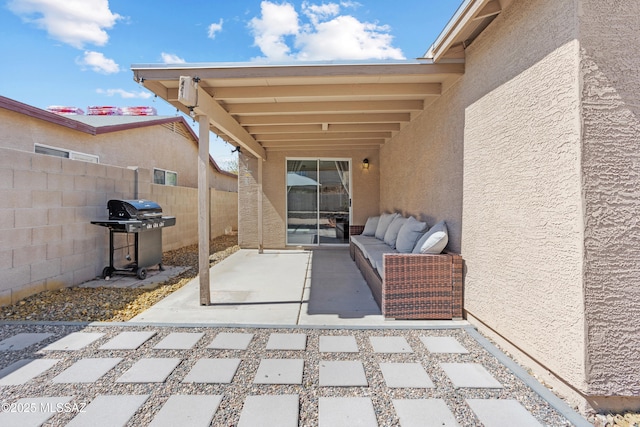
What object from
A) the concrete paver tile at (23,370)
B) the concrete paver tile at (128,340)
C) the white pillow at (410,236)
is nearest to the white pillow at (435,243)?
the white pillow at (410,236)

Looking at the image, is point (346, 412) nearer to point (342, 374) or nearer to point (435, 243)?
point (342, 374)

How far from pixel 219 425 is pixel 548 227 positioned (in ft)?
8.71

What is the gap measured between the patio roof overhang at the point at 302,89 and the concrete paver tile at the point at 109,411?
10.1ft

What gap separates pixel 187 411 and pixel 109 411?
510mm

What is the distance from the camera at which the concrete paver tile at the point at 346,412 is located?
1854 mm

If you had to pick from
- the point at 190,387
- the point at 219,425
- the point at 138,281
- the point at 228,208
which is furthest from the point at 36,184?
the point at 228,208

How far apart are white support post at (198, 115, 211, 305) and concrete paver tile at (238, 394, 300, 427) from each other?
2.16 meters

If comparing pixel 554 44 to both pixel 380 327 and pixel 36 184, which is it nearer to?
pixel 380 327

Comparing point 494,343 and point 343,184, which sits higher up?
point 343,184

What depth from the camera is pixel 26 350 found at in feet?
9.00

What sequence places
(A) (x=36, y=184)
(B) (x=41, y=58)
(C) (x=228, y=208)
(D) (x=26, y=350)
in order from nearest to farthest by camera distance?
(D) (x=26, y=350)
(A) (x=36, y=184)
(B) (x=41, y=58)
(C) (x=228, y=208)

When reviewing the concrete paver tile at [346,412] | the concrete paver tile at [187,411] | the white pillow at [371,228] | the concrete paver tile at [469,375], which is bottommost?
the concrete paver tile at [187,411]

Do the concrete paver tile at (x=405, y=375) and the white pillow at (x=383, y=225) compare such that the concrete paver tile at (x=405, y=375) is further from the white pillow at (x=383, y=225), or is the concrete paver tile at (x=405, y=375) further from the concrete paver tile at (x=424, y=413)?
the white pillow at (x=383, y=225)

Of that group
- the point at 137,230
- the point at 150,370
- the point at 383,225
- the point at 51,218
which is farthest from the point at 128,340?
the point at 383,225
